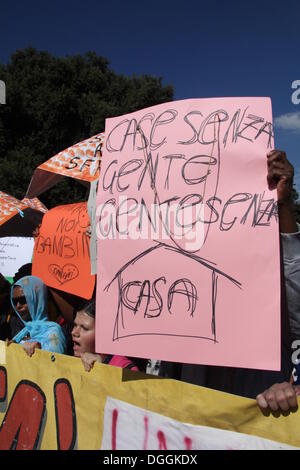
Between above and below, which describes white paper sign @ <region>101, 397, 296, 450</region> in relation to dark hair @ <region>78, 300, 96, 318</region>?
below

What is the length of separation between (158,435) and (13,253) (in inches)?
184

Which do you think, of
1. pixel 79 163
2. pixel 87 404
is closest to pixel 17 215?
pixel 79 163

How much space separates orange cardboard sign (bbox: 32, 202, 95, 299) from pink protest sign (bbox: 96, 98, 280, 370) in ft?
3.02

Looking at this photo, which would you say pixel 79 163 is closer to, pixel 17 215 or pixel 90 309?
pixel 90 309

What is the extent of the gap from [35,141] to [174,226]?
48.5ft

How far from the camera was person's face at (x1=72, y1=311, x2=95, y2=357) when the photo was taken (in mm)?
1911

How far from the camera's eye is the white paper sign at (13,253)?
210 inches

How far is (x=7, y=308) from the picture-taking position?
2.95 m

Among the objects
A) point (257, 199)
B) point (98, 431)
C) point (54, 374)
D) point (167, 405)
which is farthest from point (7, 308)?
point (257, 199)

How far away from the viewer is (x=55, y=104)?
15.0 meters

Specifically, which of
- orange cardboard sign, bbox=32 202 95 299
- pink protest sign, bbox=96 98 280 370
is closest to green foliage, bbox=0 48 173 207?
orange cardboard sign, bbox=32 202 95 299

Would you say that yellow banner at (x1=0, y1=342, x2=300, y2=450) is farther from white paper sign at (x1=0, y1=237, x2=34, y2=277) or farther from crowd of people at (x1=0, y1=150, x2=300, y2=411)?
white paper sign at (x1=0, y1=237, x2=34, y2=277)

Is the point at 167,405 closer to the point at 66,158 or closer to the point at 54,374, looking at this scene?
the point at 54,374

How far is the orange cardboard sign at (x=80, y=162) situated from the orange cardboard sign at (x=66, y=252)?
30 cm
